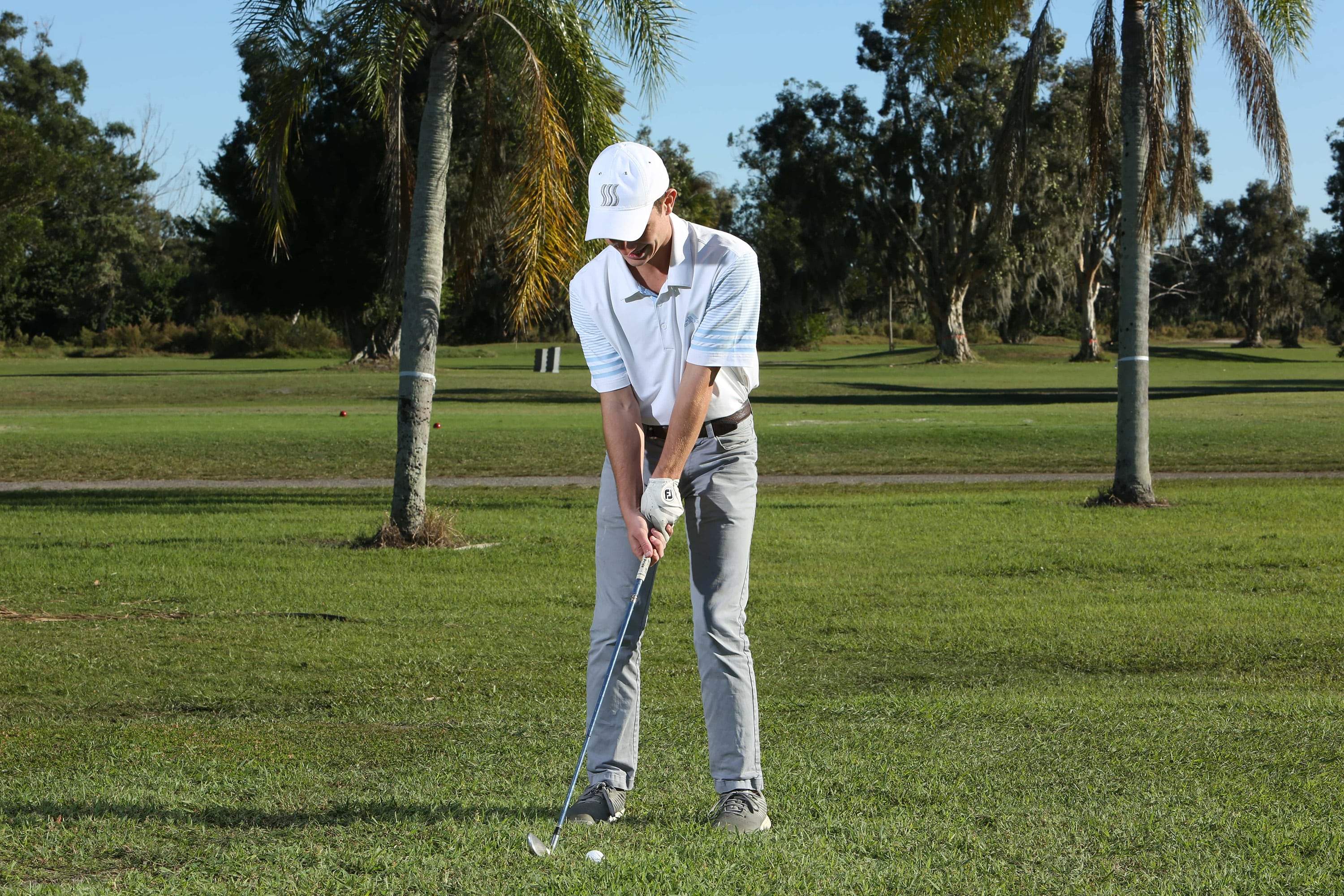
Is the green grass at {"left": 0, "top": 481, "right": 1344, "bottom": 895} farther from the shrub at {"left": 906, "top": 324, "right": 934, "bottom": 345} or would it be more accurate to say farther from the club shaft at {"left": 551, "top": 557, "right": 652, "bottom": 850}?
the shrub at {"left": 906, "top": 324, "right": 934, "bottom": 345}

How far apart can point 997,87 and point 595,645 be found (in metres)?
52.3

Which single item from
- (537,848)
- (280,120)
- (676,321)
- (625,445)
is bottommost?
(537,848)

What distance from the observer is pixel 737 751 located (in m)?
4.19

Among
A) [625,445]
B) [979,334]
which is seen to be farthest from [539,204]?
[979,334]

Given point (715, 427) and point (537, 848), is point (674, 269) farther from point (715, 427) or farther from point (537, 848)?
point (537, 848)

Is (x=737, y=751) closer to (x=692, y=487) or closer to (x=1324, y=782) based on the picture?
(x=692, y=487)

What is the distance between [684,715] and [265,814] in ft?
7.00

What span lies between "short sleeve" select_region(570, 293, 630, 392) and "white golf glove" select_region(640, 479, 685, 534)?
0.40 metres

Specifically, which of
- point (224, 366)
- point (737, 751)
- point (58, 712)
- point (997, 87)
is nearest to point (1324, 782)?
point (737, 751)

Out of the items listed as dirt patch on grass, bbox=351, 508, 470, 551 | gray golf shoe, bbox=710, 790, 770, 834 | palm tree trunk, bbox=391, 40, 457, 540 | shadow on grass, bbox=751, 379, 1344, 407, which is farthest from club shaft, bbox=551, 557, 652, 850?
shadow on grass, bbox=751, 379, 1344, 407

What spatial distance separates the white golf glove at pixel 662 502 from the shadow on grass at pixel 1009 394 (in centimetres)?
2948

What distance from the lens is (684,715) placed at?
19.7 feet

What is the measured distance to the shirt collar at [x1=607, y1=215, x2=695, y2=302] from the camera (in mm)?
4121

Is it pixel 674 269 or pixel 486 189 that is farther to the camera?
pixel 486 189
